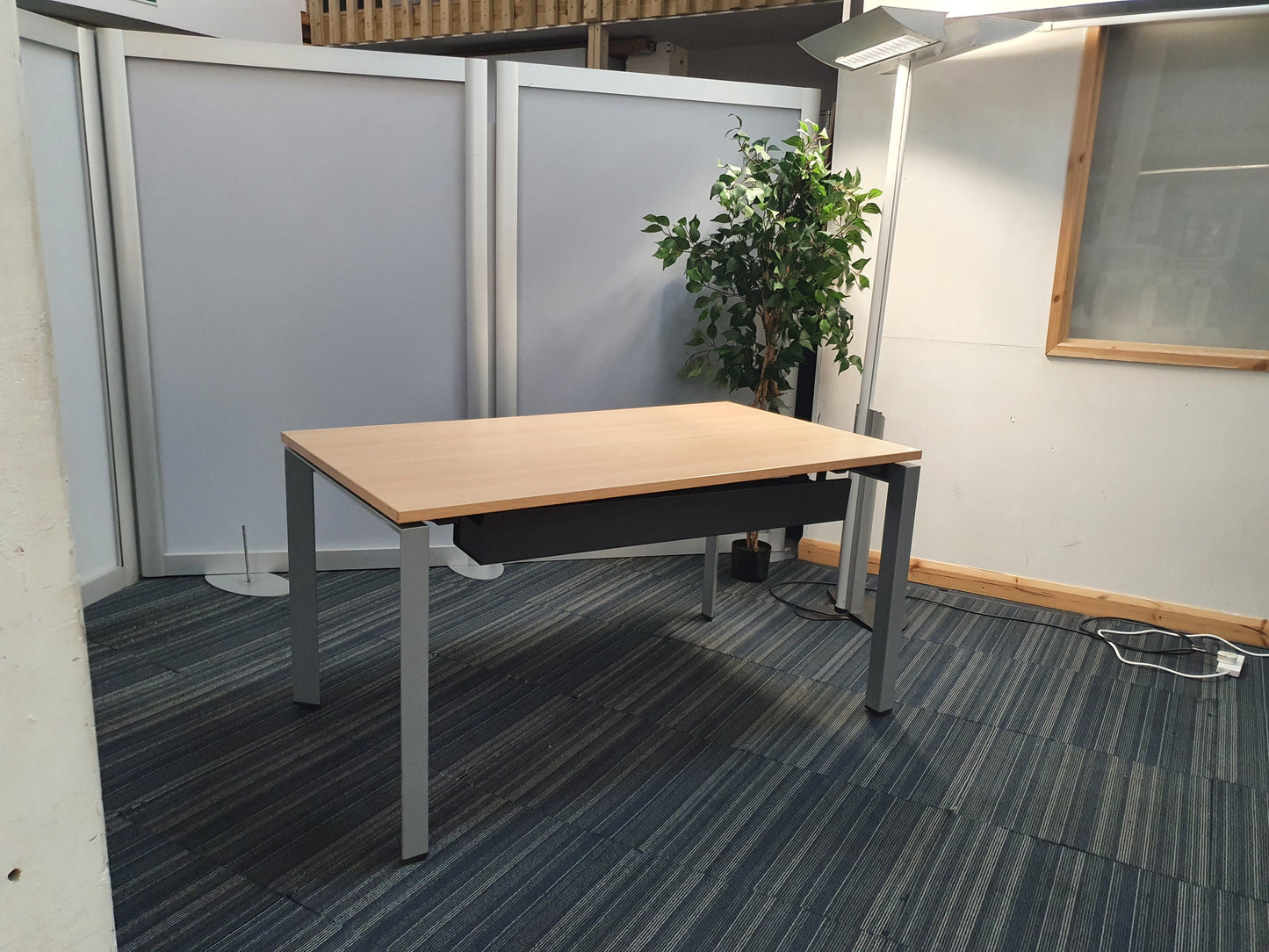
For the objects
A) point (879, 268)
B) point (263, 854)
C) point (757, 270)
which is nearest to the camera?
point (263, 854)

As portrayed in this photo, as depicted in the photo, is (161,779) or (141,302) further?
(141,302)

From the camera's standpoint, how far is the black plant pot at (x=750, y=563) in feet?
12.5

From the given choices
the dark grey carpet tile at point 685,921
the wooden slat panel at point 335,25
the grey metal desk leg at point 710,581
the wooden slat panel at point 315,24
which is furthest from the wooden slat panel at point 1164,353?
the wooden slat panel at point 315,24

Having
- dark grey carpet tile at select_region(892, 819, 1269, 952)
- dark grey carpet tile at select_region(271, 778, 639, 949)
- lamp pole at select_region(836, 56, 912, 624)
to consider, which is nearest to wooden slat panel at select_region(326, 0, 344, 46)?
lamp pole at select_region(836, 56, 912, 624)

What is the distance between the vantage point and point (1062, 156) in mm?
3344

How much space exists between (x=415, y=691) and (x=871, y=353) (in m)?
2.10

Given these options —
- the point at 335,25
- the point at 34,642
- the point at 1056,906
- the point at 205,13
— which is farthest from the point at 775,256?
the point at 335,25

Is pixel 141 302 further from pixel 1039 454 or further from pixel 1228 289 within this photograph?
pixel 1228 289

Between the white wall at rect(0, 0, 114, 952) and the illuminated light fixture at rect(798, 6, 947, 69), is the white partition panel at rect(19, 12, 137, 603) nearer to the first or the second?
the white wall at rect(0, 0, 114, 952)

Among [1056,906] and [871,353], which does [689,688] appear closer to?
[1056,906]

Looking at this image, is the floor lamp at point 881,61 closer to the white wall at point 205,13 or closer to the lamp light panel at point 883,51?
the lamp light panel at point 883,51

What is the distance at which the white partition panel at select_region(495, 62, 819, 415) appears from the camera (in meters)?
3.54

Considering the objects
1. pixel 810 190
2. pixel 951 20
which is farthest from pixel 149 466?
pixel 951 20

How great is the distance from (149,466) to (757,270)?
2329 millimetres
